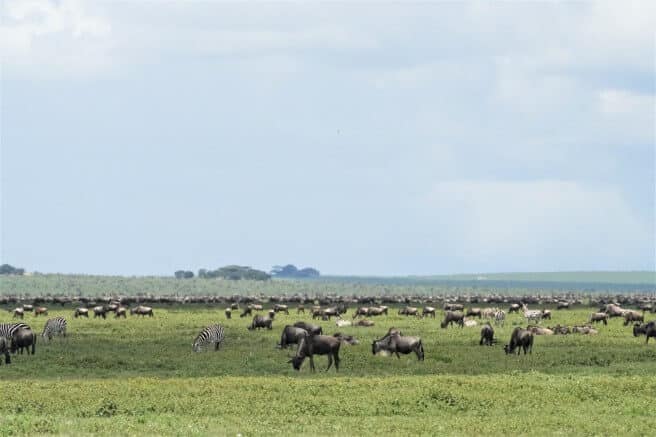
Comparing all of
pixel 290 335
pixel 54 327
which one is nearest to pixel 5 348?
pixel 290 335

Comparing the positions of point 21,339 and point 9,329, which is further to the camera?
point 9,329

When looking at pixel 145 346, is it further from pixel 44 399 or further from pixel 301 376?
pixel 44 399

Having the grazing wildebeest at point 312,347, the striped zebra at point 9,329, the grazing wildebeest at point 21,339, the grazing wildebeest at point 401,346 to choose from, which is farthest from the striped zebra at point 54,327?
the grazing wildebeest at point 312,347

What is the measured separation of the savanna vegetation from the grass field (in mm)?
52

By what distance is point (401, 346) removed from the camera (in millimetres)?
42906

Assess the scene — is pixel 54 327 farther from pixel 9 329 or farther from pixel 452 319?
pixel 452 319

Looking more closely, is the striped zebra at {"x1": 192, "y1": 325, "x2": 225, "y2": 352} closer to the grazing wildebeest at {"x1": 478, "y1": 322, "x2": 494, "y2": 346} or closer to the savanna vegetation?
the savanna vegetation

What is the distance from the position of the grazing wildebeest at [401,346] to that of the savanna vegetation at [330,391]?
0.42 m

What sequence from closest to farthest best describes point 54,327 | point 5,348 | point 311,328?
point 5,348 < point 311,328 < point 54,327

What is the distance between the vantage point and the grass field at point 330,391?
25125mm

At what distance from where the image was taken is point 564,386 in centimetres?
3166

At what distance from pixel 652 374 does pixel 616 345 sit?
43.0 ft

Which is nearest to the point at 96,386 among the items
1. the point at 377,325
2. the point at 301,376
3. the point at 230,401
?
the point at 230,401

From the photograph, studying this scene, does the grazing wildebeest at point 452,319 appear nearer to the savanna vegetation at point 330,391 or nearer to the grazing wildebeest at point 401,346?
the savanna vegetation at point 330,391
